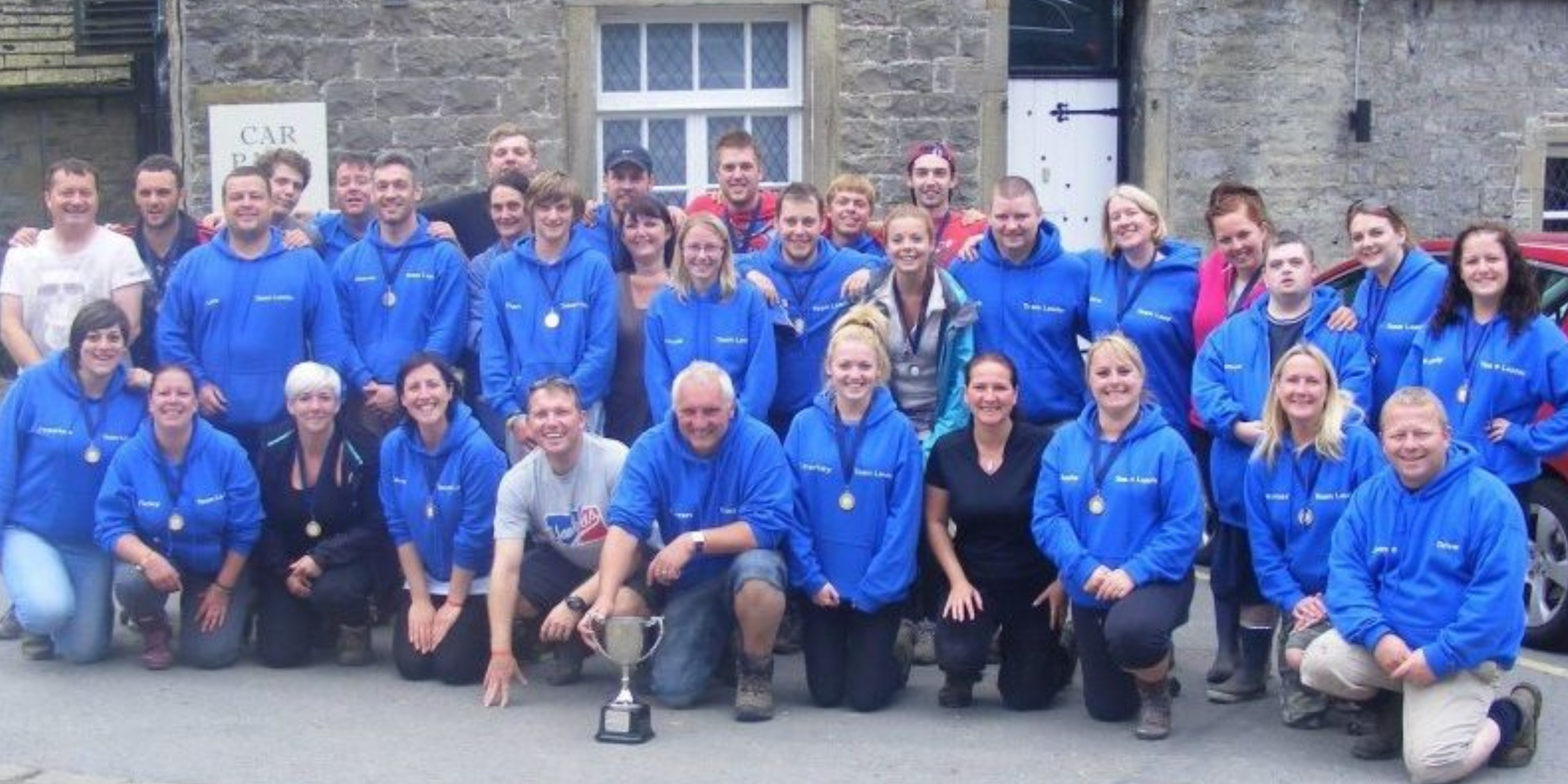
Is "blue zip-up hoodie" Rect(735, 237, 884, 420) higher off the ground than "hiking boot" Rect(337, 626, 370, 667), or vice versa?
"blue zip-up hoodie" Rect(735, 237, 884, 420)

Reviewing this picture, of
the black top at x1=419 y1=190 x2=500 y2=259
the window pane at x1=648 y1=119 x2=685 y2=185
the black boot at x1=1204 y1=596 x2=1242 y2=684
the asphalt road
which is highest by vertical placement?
the window pane at x1=648 y1=119 x2=685 y2=185

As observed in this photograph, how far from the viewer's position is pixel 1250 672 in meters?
7.84

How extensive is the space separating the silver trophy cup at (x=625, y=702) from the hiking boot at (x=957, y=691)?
1.12m

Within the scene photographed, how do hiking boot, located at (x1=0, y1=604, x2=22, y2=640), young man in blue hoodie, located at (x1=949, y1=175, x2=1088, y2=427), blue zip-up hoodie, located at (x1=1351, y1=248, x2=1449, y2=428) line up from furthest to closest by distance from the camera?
1. hiking boot, located at (x1=0, y1=604, x2=22, y2=640)
2. young man in blue hoodie, located at (x1=949, y1=175, x2=1088, y2=427)
3. blue zip-up hoodie, located at (x1=1351, y1=248, x2=1449, y2=428)

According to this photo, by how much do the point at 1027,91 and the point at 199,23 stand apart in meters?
5.50

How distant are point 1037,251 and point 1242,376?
102cm

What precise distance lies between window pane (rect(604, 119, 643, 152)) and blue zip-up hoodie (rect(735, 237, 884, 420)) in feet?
19.1

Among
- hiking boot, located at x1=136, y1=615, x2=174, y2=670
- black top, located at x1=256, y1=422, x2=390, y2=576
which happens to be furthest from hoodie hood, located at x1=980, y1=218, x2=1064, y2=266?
hiking boot, located at x1=136, y1=615, x2=174, y2=670

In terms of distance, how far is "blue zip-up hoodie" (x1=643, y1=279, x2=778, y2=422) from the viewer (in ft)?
26.8

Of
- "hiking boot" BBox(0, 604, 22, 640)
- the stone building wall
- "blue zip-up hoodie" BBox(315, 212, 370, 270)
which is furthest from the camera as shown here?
the stone building wall

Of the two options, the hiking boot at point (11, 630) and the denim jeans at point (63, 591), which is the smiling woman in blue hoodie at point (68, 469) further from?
the hiking boot at point (11, 630)

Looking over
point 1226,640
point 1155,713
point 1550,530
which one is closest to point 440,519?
point 1155,713

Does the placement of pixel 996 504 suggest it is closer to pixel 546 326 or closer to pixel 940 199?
pixel 940 199

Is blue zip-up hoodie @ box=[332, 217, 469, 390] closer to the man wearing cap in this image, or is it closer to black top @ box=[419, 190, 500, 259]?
black top @ box=[419, 190, 500, 259]
